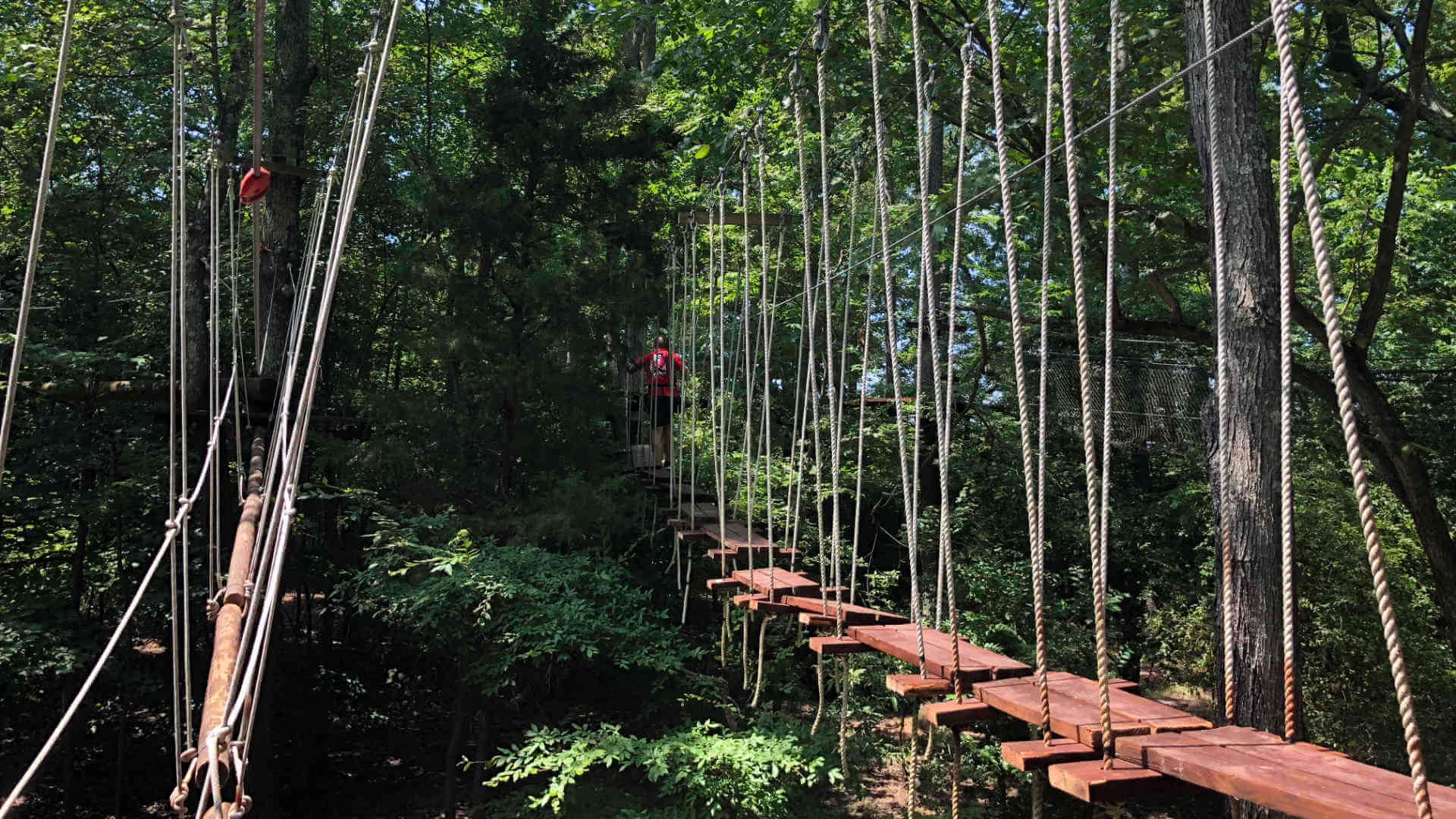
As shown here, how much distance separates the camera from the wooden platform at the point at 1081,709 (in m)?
1.75

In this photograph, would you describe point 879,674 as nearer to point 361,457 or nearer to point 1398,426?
point 1398,426

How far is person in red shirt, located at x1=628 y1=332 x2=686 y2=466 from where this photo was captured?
231 inches

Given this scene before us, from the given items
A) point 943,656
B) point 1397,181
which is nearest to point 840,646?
point 943,656

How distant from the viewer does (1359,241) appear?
619cm

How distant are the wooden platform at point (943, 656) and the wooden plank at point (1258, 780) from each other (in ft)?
1.88

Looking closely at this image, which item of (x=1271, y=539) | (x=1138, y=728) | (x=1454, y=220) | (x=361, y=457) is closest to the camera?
(x=1138, y=728)

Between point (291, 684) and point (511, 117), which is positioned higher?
point (511, 117)

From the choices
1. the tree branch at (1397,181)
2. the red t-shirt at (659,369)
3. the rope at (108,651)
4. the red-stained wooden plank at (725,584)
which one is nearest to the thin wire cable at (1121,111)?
the tree branch at (1397,181)

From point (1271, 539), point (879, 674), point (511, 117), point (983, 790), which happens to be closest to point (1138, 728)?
point (1271, 539)

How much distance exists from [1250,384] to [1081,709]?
1.72 m

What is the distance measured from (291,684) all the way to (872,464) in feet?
17.5

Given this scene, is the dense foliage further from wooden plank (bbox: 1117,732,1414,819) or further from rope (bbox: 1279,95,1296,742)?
wooden plank (bbox: 1117,732,1414,819)

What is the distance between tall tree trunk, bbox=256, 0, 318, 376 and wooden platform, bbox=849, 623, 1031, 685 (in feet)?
15.7

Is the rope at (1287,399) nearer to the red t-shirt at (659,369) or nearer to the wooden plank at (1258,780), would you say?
the wooden plank at (1258,780)
